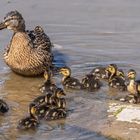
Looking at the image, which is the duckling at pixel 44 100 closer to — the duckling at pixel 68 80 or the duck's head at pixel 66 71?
the duckling at pixel 68 80

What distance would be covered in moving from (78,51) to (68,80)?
58.6 inches

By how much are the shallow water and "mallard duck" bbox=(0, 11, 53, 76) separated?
6.9 inches

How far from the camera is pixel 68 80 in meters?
8.40

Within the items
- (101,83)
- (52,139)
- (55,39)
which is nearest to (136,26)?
(55,39)

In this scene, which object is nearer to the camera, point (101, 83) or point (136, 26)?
point (101, 83)

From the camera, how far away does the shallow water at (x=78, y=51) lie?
7266 millimetres

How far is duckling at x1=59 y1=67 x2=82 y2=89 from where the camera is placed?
8359 mm

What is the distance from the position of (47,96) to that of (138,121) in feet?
3.93

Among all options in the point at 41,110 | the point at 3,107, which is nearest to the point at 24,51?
the point at 3,107

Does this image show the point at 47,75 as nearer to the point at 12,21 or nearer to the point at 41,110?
the point at 12,21

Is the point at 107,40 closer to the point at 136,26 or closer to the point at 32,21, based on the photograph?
the point at 136,26

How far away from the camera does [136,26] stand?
414 inches

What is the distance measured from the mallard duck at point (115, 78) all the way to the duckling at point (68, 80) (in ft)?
1.42

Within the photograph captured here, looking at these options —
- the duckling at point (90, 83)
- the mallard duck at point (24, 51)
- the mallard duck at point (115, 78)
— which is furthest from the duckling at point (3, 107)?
the mallard duck at point (115, 78)
